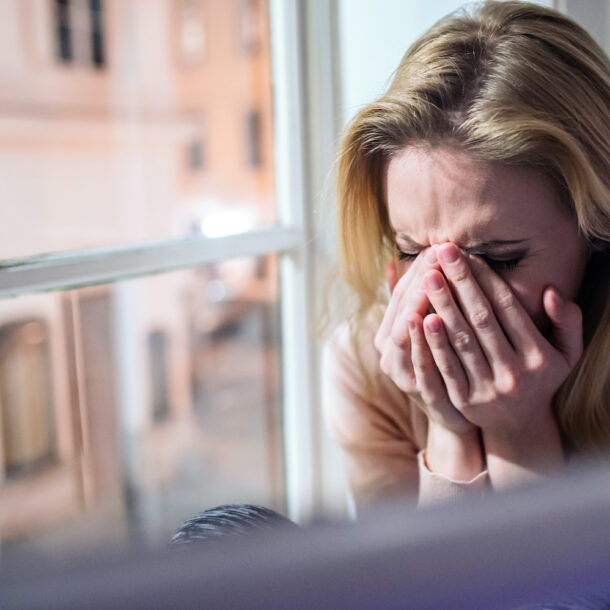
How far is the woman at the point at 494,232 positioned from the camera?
61 centimetres

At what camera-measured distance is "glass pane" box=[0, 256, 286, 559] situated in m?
1.09

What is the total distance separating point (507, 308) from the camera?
0.64 meters

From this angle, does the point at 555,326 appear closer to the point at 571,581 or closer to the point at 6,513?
the point at 571,581

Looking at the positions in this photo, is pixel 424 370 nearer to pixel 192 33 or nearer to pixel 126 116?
pixel 126 116

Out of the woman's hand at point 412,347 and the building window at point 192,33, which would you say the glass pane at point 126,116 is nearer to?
the building window at point 192,33

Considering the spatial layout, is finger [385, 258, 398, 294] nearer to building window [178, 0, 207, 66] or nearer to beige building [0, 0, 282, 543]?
beige building [0, 0, 282, 543]

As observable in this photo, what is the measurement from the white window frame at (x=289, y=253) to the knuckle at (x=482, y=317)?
389mm

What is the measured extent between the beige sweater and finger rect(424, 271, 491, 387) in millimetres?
176

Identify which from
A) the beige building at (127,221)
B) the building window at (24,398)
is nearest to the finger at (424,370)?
the beige building at (127,221)

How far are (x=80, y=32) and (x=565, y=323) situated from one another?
17.9ft

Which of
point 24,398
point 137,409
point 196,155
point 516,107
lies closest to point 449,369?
point 516,107

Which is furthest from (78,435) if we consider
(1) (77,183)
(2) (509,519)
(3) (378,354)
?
(1) (77,183)

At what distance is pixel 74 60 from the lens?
17.0 ft

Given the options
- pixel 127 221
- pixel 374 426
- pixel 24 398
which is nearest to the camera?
pixel 374 426
